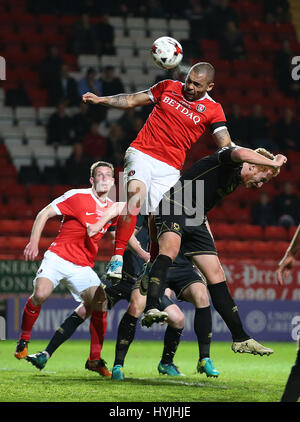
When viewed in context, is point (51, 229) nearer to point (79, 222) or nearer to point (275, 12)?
point (79, 222)

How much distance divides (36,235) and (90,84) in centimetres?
849

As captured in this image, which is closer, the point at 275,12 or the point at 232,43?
the point at 232,43

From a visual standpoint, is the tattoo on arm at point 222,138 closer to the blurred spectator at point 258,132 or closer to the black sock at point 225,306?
the black sock at point 225,306

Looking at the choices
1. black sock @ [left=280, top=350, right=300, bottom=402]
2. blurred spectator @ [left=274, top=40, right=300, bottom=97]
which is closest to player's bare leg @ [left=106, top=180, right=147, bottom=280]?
black sock @ [left=280, top=350, right=300, bottom=402]

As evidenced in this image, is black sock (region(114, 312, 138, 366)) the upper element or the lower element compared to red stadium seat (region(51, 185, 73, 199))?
lower

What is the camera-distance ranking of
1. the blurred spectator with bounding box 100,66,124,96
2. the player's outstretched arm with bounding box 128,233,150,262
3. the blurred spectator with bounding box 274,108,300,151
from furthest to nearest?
the blurred spectator with bounding box 274,108,300,151
the blurred spectator with bounding box 100,66,124,96
the player's outstretched arm with bounding box 128,233,150,262

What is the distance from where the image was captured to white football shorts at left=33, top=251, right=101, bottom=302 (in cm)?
769

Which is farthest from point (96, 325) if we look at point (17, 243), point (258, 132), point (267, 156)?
point (258, 132)

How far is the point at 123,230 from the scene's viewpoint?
7.12m

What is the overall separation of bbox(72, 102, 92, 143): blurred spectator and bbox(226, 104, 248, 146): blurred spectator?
275cm

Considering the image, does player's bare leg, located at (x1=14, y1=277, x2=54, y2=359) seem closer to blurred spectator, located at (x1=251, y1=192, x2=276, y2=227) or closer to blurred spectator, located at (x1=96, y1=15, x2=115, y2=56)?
blurred spectator, located at (x1=251, y1=192, x2=276, y2=227)

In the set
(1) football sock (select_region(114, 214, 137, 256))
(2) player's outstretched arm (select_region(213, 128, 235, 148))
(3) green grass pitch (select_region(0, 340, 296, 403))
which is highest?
(2) player's outstretched arm (select_region(213, 128, 235, 148))

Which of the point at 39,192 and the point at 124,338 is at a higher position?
the point at 39,192
